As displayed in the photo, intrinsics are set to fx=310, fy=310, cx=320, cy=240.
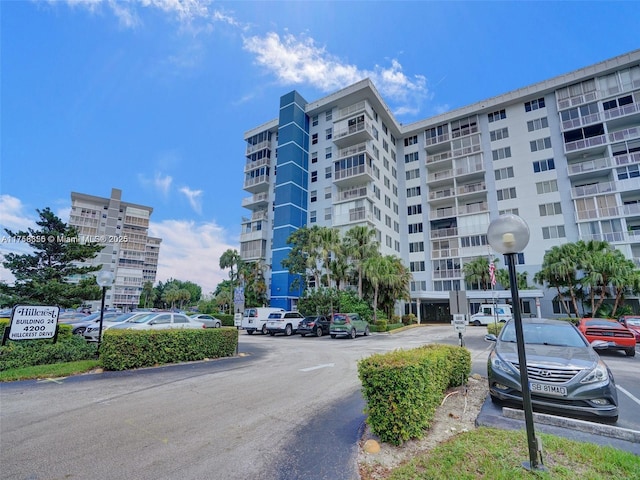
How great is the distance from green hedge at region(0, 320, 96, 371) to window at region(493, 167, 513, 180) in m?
42.0

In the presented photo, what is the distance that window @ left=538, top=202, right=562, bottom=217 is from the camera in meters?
34.0

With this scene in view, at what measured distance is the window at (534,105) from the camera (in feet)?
122

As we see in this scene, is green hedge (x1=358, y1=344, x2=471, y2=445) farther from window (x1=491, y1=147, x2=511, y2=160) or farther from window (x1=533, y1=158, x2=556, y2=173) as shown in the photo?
window (x1=491, y1=147, x2=511, y2=160)

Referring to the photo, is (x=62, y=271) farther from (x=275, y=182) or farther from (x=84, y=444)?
(x=275, y=182)

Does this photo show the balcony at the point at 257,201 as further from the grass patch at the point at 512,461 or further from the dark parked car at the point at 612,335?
the grass patch at the point at 512,461

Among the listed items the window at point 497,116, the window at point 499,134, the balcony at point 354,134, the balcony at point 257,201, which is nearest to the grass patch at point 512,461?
the balcony at point 354,134

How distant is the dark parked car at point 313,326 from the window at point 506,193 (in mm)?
27643

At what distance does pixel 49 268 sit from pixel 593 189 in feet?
150

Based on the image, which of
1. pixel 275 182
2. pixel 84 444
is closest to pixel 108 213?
pixel 275 182

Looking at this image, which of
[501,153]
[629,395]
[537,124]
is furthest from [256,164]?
[629,395]

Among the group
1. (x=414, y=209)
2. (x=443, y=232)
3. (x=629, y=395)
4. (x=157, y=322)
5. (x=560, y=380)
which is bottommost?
(x=629, y=395)

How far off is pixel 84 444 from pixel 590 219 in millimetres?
41709

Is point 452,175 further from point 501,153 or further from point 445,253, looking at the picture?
point 445,253

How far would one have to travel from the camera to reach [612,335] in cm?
1291
